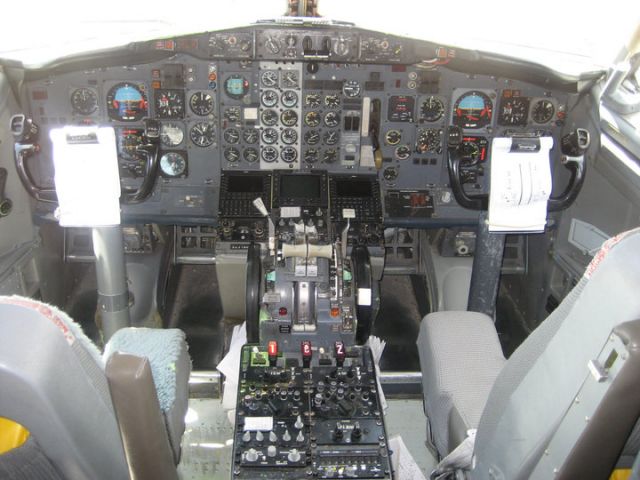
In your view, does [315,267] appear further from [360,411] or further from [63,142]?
[63,142]

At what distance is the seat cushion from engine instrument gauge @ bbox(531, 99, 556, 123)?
184 centimetres

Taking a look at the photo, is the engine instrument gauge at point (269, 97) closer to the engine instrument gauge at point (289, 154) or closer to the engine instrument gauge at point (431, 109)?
the engine instrument gauge at point (289, 154)

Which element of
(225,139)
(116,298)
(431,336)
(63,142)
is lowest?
(116,298)

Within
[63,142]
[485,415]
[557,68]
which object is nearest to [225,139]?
[63,142]

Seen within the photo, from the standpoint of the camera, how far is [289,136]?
3.82 metres

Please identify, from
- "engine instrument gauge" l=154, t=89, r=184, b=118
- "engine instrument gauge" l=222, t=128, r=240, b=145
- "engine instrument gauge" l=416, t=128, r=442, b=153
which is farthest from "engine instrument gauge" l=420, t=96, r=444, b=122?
"engine instrument gauge" l=154, t=89, r=184, b=118

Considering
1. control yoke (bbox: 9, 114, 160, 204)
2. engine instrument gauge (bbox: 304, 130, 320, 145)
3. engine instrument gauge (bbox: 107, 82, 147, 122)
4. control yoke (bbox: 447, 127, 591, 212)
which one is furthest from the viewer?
engine instrument gauge (bbox: 304, 130, 320, 145)

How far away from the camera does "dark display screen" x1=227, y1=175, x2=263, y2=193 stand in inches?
149

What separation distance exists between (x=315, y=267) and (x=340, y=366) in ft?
1.83

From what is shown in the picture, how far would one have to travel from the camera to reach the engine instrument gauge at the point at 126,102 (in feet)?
11.8

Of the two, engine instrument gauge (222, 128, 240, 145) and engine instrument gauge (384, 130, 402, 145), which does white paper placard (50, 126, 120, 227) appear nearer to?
engine instrument gauge (222, 128, 240, 145)

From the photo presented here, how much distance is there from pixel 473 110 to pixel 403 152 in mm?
491

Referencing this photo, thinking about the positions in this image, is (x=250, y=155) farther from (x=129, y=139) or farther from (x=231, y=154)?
(x=129, y=139)

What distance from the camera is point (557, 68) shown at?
3.11m
